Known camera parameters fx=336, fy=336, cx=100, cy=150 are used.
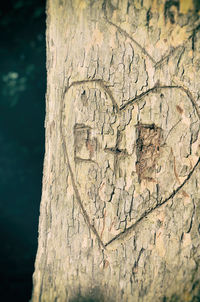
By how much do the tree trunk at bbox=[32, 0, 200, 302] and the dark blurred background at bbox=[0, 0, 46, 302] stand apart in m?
1.49

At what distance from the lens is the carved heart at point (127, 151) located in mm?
1136

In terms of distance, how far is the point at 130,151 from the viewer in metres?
1.18

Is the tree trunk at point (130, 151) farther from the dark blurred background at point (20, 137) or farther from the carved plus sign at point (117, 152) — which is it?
the dark blurred background at point (20, 137)

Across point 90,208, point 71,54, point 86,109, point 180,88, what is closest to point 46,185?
point 90,208

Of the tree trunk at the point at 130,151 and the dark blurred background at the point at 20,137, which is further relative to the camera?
the dark blurred background at the point at 20,137

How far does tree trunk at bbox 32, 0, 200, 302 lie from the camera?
1130mm

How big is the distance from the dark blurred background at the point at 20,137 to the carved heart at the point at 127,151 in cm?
160

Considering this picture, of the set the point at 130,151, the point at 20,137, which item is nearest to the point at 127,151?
the point at 130,151

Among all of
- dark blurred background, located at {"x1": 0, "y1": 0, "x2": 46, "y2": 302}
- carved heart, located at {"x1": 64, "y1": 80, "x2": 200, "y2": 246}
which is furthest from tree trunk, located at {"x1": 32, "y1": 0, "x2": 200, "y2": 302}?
dark blurred background, located at {"x1": 0, "y1": 0, "x2": 46, "y2": 302}

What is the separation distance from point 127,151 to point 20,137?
6.35ft

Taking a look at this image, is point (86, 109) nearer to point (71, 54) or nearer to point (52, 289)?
point (71, 54)

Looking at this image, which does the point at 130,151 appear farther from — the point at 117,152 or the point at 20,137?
the point at 20,137

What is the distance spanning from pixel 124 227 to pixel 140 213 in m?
0.08

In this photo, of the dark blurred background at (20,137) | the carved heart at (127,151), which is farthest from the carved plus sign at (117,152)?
the dark blurred background at (20,137)
